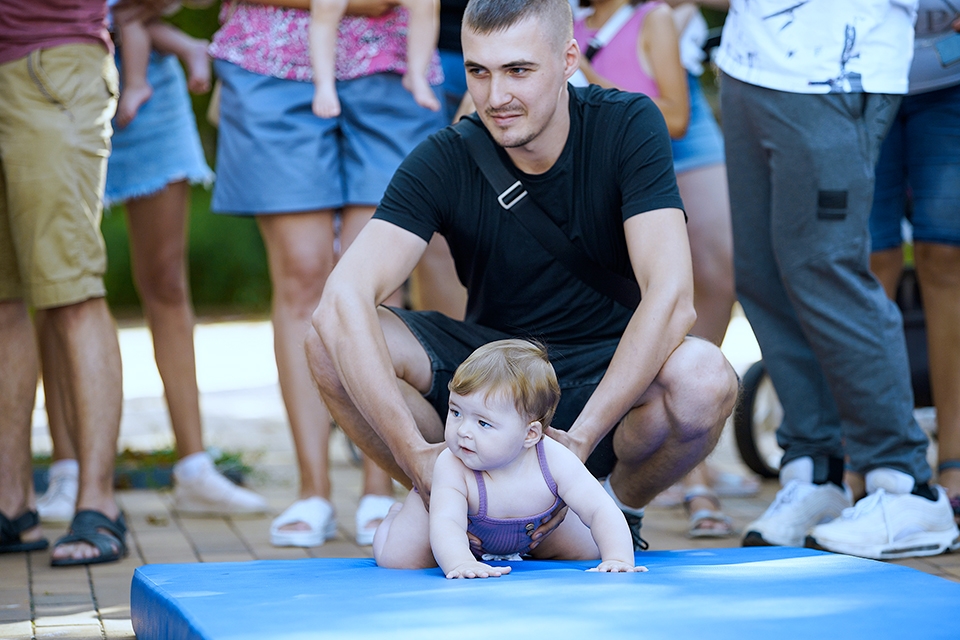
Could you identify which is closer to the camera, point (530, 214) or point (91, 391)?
point (530, 214)

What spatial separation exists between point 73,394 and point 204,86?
1.51m

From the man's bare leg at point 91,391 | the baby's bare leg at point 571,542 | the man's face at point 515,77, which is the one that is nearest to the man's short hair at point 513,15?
the man's face at point 515,77

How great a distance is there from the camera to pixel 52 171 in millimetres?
3387

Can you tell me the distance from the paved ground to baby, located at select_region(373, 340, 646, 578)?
0.77 m

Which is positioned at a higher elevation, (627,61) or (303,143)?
(627,61)

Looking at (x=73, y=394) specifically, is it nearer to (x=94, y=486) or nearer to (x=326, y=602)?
(x=94, y=486)

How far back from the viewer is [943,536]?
10.6 feet

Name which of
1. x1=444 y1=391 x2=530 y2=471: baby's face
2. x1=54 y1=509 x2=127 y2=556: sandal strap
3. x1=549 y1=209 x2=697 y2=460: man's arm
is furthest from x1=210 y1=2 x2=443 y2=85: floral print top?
x1=444 y1=391 x2=530 y2=471: baby's face

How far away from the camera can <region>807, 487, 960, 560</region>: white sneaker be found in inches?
124

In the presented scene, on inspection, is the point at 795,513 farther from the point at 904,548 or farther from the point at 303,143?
the point at 303,143

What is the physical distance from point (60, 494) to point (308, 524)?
107 centimetres

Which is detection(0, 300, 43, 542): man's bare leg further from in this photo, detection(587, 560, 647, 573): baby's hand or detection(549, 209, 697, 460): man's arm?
detection(587, 560, 647, 573): baby's hand

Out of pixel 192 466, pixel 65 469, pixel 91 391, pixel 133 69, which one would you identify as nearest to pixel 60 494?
pixel 65 469

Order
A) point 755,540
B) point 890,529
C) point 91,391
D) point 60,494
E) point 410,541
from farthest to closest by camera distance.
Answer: point 60,494, point 91,391, point 755,540, point 890,529, point 410,541
